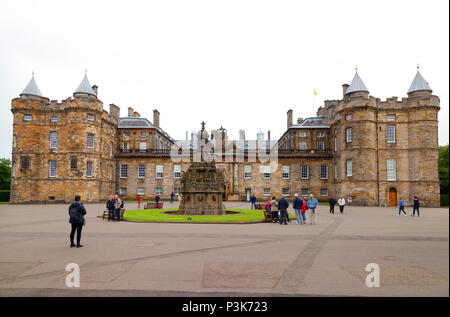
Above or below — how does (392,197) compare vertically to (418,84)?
below

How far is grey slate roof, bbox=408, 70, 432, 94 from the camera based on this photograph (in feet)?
130

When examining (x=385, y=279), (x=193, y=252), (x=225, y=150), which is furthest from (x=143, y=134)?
(x=385, y=279)

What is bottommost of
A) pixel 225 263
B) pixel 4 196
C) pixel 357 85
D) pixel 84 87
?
pixel 4 196

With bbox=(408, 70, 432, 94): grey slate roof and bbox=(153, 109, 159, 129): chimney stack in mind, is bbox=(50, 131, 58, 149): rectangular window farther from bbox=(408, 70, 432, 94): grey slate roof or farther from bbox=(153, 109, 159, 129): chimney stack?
bbox=(408, 70, 432, 94): grey slate roof

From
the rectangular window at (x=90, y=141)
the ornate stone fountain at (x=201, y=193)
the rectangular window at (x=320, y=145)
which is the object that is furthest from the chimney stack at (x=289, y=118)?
the ornate stone fountain at (x=201, y=193)

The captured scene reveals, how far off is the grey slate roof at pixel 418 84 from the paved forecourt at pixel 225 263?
111 ft

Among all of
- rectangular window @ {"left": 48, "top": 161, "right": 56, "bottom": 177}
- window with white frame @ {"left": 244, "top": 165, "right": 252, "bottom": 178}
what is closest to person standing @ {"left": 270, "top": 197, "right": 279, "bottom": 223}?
window with white frame @ {"left": 244, "top": 165, "right": 252, "bottom": 178}

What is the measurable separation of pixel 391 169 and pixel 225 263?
125 ft

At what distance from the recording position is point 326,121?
53.9m

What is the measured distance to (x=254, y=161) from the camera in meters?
48.5

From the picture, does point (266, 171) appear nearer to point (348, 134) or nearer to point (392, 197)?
point (348, 134)

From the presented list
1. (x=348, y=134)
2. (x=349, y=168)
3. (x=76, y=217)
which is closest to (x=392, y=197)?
(x=349, y=168)
